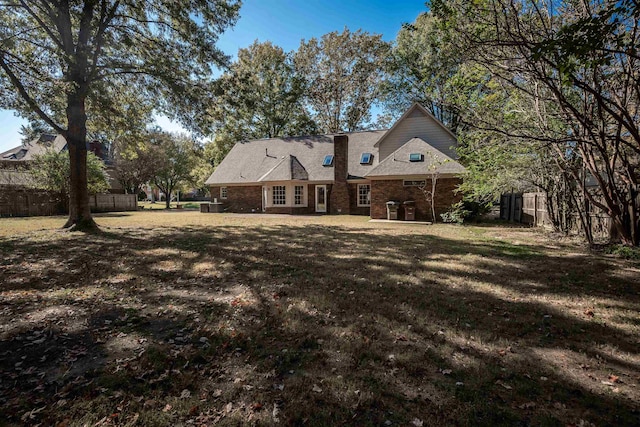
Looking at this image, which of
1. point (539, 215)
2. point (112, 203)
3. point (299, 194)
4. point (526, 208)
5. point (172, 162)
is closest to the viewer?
point (539, 215)

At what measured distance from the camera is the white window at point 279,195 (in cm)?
2347

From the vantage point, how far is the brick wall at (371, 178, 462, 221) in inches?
631

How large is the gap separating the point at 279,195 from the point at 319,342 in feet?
67.8

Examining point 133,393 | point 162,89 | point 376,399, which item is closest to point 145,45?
point 162,89

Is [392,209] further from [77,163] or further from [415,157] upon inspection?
[77,163]

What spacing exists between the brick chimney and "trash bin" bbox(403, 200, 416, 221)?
6102 millimetres

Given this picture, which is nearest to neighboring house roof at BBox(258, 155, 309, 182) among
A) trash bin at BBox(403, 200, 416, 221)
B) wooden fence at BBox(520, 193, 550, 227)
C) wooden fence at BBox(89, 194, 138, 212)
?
trash bin at BBox(403, 200, 416, 221)

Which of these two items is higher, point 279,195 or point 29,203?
point 279,195

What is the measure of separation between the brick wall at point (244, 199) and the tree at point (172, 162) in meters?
10.8

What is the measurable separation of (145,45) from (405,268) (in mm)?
12702

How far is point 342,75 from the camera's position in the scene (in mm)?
34156

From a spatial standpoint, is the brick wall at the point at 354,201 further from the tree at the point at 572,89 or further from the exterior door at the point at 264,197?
the tree at the point at 572,89

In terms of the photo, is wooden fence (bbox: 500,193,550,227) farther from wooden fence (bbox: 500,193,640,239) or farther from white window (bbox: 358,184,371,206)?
white window (bbox: 358,184,371,206)

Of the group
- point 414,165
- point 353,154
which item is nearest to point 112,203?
point 353,154
